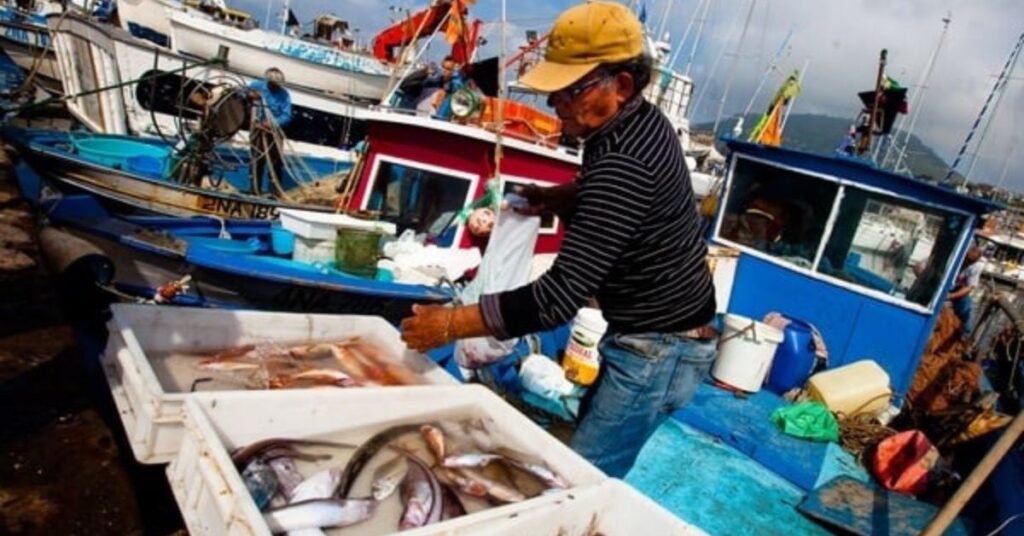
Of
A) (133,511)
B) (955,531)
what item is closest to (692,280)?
(133,511)

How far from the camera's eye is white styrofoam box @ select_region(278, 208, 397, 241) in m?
5.74

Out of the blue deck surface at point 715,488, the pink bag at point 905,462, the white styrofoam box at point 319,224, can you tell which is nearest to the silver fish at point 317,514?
the blue deck surface at point 715,488

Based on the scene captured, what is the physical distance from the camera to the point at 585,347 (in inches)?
199

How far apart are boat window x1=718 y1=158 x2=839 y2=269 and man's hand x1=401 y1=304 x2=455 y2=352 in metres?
5.80

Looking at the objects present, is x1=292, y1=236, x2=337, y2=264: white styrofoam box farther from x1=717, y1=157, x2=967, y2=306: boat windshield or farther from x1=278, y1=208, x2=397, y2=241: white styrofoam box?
x1=717, y1=157, x2=967, y2=306: boat windshield

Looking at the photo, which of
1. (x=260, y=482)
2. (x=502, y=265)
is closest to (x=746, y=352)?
(x=502, y=265)

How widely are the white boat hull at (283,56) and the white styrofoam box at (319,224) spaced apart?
1048 centimetres

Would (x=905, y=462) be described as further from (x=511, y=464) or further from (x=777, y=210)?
(x=511, y=464)

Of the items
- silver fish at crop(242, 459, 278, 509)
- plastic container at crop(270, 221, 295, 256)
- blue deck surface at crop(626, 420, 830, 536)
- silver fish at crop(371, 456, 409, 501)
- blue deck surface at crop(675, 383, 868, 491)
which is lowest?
blue deck surface at crop(626, 420, 830, 536)

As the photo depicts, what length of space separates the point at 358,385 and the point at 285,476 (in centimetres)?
66

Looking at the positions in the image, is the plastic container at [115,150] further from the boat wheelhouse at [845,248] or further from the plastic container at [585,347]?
the boat wheelhouse at [845,248]

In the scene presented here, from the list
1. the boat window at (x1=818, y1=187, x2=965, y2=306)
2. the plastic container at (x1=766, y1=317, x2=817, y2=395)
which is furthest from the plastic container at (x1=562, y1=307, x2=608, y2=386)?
the boat window at (x1=818, y1=187, x2=965, y2=306)

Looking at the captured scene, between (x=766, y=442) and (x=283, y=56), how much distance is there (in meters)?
15.5

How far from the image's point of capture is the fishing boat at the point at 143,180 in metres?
7.12
